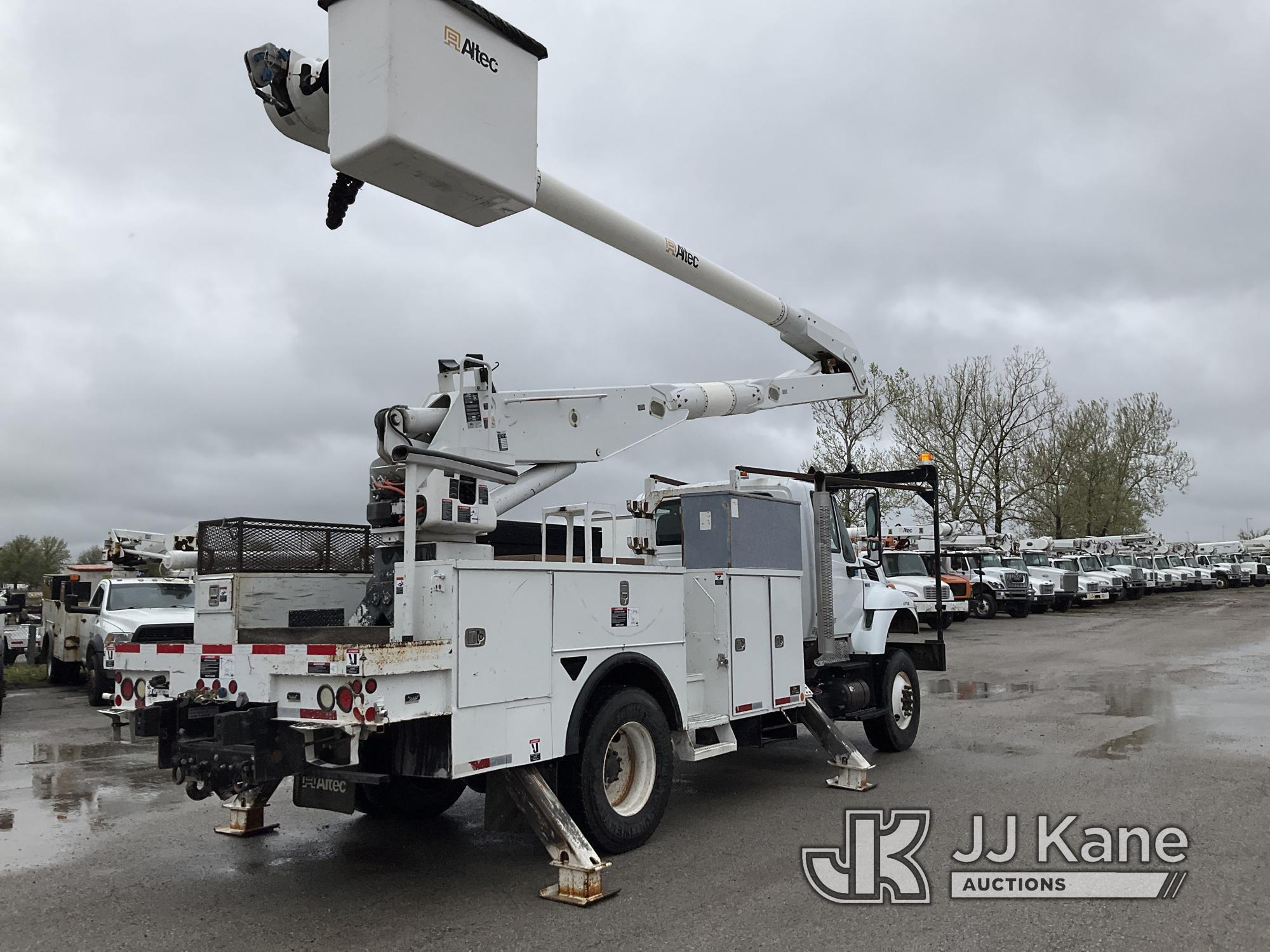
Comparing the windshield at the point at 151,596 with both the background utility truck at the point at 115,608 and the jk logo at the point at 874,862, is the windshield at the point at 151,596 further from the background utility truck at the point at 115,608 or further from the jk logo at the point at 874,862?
the jk logo at the point at 874,862

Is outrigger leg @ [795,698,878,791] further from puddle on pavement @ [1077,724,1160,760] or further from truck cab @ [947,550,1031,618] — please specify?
truck cab @ [947,550,1031,618]

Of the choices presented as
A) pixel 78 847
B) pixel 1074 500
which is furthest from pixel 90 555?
pixel 78 847

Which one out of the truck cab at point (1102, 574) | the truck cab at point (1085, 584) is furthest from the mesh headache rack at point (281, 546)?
the truck cab at point (1102, 574)

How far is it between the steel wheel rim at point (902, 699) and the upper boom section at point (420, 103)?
6.63m

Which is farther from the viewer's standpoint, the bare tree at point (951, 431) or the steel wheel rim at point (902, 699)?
the bare tree at point (951, 431)

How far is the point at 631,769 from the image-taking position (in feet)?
22.4

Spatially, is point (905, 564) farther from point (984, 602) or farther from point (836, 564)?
point (836, 564)

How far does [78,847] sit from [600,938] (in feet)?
14.0

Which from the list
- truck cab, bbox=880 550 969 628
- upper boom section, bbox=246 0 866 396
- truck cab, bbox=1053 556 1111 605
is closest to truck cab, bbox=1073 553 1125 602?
truck cab, bbox=1053 556 1111 605

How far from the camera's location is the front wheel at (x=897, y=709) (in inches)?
390

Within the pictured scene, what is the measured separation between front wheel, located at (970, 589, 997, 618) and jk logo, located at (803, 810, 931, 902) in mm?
26934

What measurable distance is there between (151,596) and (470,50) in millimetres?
13571

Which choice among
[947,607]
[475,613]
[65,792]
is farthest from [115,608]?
[947,607]

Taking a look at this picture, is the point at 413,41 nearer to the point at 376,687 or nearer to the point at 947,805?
the point at 376,687
